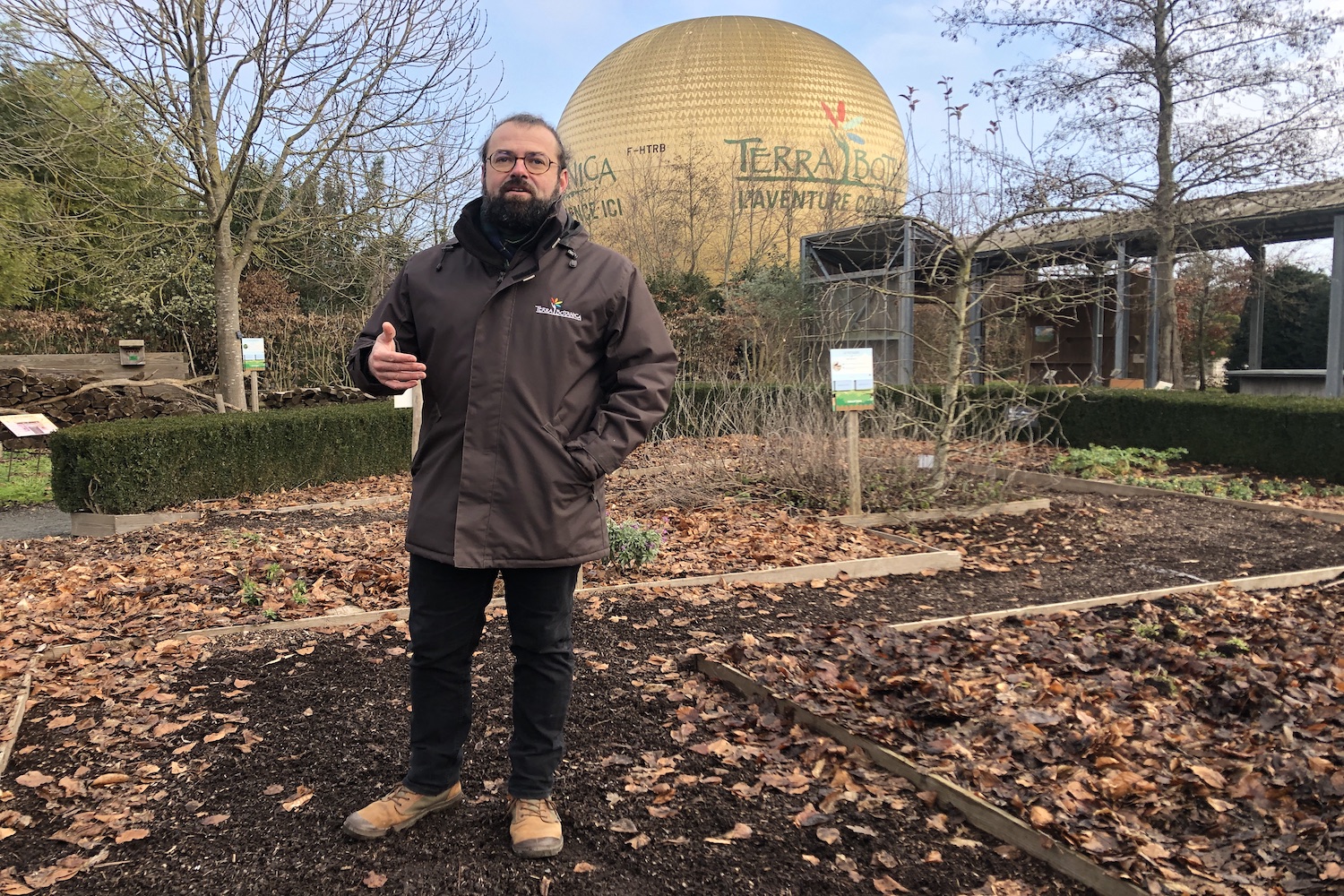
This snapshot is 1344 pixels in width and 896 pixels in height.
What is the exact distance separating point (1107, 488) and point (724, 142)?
1953 cm

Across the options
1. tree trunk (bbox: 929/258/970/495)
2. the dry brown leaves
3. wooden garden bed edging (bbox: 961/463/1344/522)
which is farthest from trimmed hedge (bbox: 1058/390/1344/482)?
the dry brown leaves

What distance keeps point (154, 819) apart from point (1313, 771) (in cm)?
336

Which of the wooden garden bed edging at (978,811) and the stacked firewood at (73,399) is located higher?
the stacked firewood at (73,399)

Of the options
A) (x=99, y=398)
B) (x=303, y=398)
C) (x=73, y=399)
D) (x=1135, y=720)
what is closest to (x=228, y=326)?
(x=303, y=398)

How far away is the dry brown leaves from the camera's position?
2.54 meters

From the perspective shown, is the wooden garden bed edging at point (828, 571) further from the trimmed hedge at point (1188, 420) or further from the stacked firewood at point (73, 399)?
the stacked firewood at point (73, 399)

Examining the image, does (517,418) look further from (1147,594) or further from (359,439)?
(359,439)

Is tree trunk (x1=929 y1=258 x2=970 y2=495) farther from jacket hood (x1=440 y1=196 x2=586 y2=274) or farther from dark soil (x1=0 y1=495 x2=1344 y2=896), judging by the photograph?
jacket hood (x1=440 y1=196 x2=586 y2=274)

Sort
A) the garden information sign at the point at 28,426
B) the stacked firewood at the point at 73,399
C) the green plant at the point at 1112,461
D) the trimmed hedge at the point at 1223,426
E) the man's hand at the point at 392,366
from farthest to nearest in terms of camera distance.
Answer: the stacked firewood at the point at 73,399 → the green plant at the point at 1112,461 → the trimmed hedge at the point at 1223,426 → the garden information sign at the point at 28,426 → the man's hand at the point at 392,366

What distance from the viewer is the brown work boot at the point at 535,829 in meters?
2.44

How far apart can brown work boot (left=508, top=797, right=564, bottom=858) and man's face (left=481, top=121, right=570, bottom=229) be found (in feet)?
4.86

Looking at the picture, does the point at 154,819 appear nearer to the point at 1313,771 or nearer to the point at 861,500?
the point at 1313,771

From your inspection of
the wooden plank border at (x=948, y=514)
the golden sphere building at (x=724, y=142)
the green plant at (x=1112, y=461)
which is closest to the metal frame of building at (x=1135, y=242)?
the green plant at (x=1112, y=461)

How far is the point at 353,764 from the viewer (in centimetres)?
304
